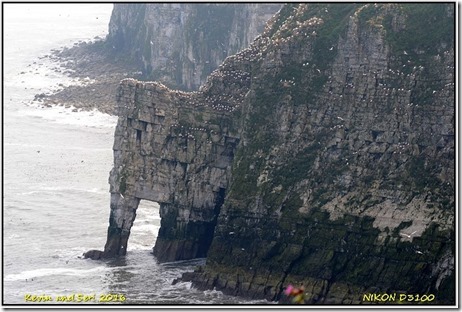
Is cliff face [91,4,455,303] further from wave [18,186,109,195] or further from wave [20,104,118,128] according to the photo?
wave [20,104,118,128]

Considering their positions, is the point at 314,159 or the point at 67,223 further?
the point at 67,223

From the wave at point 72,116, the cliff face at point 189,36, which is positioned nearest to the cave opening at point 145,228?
the cliff face at point 189,36

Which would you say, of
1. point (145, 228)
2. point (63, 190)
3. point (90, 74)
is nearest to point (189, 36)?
point (90, 74)

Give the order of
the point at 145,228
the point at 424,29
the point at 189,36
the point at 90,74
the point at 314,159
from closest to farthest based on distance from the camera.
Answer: the point at 424,29
the point at 314,159
the point at 145,228
the point at 189,36
the point at 90,74

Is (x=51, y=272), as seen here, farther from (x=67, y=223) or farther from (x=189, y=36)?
(x=189, y=36)

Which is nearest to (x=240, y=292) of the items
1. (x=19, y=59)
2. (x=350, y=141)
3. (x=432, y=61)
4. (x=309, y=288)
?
(x=309, y=288)

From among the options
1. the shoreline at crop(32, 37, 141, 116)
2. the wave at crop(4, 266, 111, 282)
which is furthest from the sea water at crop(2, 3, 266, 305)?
the shoreline at crop(32, 37, 141, 116)
